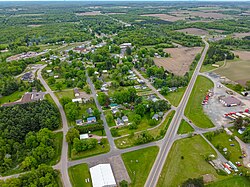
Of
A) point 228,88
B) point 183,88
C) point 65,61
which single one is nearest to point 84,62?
point 65,61

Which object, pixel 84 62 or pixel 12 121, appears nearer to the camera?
pixel 12 121

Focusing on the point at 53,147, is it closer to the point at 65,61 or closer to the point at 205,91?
the point at 205,91

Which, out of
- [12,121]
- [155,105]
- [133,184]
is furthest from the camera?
[155,105]

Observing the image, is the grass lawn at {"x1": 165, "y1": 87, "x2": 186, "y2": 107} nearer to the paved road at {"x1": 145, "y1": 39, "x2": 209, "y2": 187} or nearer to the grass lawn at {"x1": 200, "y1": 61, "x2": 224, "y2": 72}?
the paved road at {"x1": 145, "y1": 39, "x2": 209, "y2": 187}

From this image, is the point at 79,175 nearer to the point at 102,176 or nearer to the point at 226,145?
the point at 102,176

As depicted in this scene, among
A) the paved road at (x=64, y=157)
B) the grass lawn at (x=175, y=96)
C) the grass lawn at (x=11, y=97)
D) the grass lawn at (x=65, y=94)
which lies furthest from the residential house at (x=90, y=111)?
the grass lawn at (x=11, y=97)

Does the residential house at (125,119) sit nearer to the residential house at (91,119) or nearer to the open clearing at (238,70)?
the residential house at (91,119)

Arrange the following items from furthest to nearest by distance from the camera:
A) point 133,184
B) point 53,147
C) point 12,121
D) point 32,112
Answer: point 32,112, point 12,121, point 53,147, point 133,184
